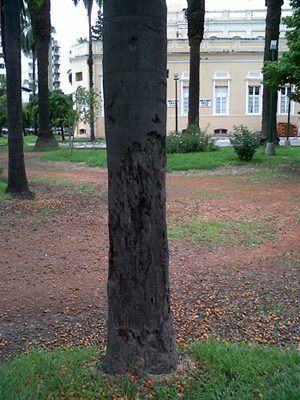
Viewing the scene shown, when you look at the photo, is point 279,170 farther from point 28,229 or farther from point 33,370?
point 33,370

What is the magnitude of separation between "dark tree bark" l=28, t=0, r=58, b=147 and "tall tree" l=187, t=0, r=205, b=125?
814cm

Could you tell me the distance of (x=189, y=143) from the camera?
65.1ft

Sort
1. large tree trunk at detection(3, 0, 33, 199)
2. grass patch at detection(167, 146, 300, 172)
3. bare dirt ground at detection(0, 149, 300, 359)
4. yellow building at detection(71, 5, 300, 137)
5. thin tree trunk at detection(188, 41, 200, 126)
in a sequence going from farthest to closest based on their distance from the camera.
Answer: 1. yellow building at detection(71, 5, 300, 137)
2. thin tree trunk at detection(188, 41, 200, 126)
3. grass patch at detection(167, 146, 300, 172)
4. large tree trunk at detection(3, 0, 33, 199)
5. bare dirt ground at detection(0, 149, 300, 359)

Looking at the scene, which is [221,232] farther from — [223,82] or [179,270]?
[223,82]

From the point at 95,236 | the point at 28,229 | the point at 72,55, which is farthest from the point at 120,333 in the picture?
the point at 72,55

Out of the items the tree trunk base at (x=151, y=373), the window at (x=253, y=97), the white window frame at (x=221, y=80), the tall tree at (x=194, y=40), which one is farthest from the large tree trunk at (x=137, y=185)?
the window at (x=253, y=97)

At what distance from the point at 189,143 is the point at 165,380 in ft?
57.8

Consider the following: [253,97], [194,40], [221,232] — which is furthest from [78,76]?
[221,232]

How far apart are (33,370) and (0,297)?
87.1 inches

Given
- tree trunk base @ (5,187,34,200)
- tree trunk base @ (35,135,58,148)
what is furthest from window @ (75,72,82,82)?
tree trunk base @ (5,187,34,200)

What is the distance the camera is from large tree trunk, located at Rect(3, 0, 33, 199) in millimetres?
9211

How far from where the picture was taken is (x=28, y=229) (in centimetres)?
755

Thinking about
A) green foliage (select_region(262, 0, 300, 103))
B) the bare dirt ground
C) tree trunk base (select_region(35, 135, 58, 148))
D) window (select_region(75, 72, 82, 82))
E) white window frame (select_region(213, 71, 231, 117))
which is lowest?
the bare dirt ground

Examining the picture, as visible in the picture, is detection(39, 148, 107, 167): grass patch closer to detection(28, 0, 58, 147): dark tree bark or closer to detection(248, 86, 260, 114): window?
detection(28, 0, 58, 147): dark tree bark
